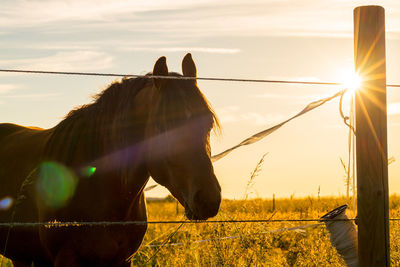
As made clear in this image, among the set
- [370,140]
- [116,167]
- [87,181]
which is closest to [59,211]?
[87,181]

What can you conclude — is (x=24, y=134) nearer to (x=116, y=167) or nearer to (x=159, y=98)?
(x=116, y=167)

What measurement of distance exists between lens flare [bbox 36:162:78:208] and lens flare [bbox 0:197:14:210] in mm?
491

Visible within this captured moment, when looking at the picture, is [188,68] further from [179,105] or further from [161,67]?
[179,105]

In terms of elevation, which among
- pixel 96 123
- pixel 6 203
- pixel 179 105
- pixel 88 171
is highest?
pixel 179 105

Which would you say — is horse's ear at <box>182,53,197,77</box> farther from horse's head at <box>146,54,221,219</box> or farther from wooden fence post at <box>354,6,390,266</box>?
wooden fence post at <box>354,6,390,266</box>

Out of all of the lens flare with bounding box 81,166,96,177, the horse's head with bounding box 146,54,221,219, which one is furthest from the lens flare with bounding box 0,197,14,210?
the horse's head with bounding box 146,54,221,219

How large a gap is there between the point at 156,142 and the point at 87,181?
0.64 m

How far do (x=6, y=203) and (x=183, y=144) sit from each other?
1.88m

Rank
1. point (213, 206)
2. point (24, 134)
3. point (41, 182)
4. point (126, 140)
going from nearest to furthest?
point (213, 206), point (126, 140), point (41, 182), point (24, 134)

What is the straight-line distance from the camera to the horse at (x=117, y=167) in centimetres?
308

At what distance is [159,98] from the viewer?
129 inches

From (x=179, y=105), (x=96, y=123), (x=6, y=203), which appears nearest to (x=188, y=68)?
(x=179, y=105)

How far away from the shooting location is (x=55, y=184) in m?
3.66

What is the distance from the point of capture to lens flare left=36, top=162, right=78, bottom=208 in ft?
11.8
